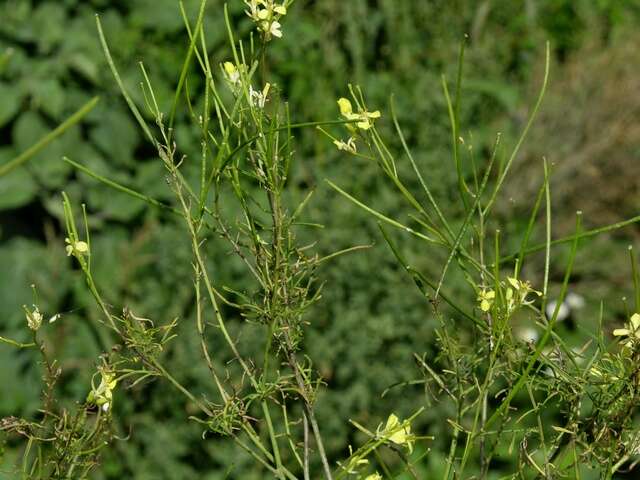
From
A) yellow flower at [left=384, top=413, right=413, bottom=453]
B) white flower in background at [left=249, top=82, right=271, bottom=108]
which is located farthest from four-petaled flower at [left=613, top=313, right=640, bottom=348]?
white flower in background at [left=249, top=82, right=271, bottom=108]

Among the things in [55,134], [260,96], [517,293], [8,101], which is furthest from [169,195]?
[55,134]

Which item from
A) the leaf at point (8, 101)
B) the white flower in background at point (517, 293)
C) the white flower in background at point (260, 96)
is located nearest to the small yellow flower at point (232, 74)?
the white flower in background at point (260, 96)

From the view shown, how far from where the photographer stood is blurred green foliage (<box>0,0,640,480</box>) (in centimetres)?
332

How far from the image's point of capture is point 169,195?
3594 millimetres

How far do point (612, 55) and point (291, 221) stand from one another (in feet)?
13.8

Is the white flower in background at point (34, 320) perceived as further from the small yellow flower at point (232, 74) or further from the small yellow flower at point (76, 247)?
the small yellow flower at point (232, 74)

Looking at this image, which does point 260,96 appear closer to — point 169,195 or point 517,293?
point 517,293

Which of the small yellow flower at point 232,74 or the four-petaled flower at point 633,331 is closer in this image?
the four-petaled flower at point 633,331

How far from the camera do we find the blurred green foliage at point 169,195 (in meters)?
3.32

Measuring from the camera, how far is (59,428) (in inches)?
33.7

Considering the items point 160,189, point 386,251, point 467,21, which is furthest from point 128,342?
point 467,21

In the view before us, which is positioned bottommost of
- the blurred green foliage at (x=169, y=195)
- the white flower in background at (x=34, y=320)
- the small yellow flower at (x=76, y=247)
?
the blurred green foliage at (x=169, y=195)

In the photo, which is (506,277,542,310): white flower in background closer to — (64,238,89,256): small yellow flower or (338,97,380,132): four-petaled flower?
Answer: (338,97,380,132): four-petaled flower

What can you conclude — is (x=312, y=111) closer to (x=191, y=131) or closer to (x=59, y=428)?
(x=191, y=131)
